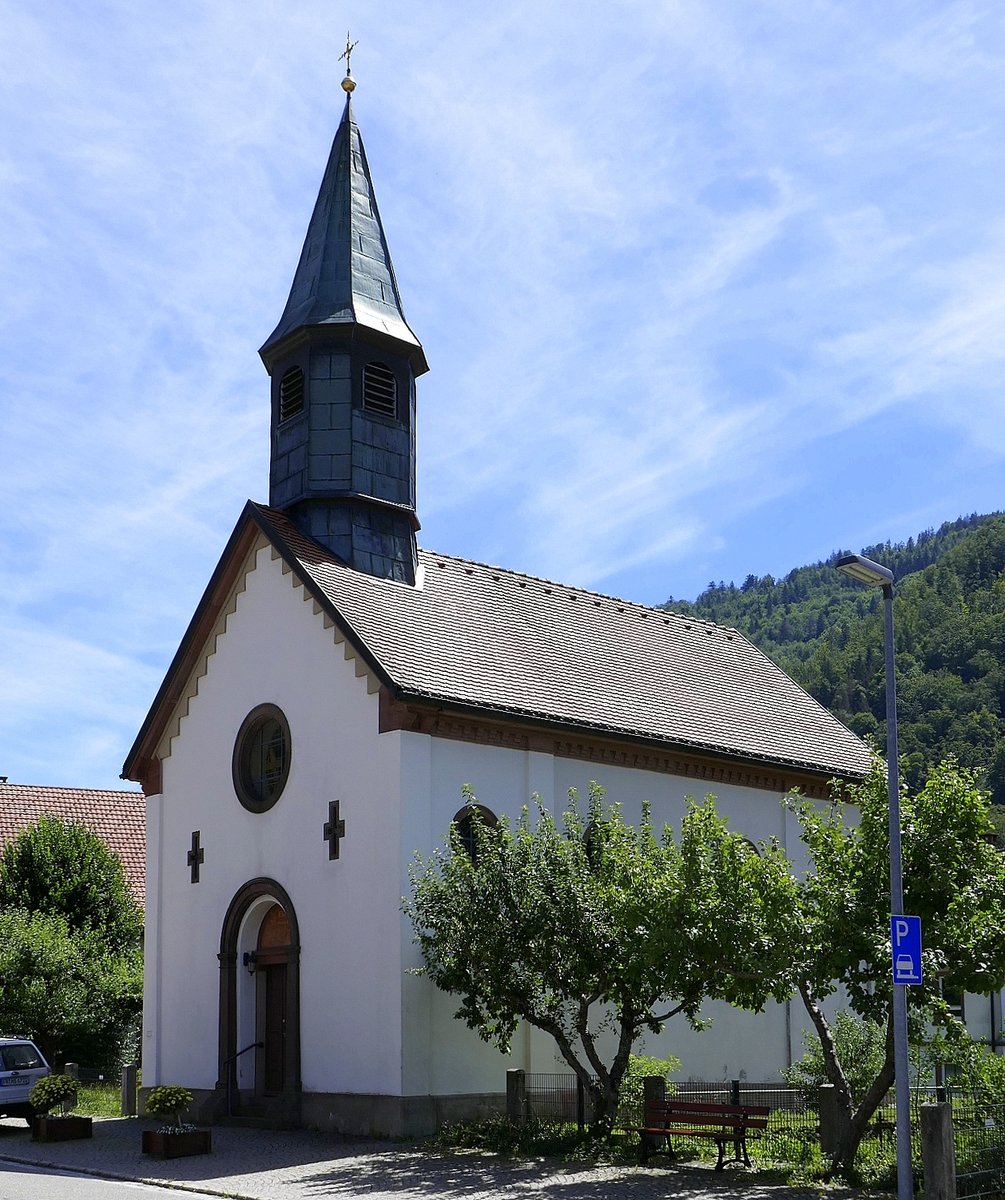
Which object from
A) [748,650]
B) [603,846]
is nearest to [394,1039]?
[603,846]

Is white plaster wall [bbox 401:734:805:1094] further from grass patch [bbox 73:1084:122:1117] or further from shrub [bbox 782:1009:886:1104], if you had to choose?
grass patch [bbox 73:1084:122:1117]

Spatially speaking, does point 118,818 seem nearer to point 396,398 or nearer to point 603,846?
point 396,398

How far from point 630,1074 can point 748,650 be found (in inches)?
640

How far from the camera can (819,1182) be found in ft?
54.5

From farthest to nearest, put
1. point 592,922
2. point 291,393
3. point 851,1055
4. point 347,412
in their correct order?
point 291,393 → point 347,412 → point 851,1055 → point 592,922

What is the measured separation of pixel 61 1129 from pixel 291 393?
1406cm

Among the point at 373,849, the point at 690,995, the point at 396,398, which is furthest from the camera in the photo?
the point at 396,398

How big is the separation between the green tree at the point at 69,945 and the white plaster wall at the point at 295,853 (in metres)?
5.49

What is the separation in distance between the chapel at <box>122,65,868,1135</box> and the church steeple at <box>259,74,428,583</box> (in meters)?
0.05

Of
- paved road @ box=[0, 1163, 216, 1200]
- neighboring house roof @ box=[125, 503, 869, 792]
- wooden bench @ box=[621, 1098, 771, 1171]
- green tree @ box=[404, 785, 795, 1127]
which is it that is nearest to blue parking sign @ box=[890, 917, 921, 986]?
green tree @ box=[404, 785, 795, 1127]

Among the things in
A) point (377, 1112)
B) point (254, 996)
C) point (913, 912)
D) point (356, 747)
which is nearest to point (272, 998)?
point (254, 996)

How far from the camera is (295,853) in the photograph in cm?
2516

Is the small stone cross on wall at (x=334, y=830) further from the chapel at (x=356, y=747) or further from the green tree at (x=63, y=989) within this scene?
the green tree at (x=63, y=989)

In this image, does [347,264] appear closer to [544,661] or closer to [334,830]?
[544,661]
